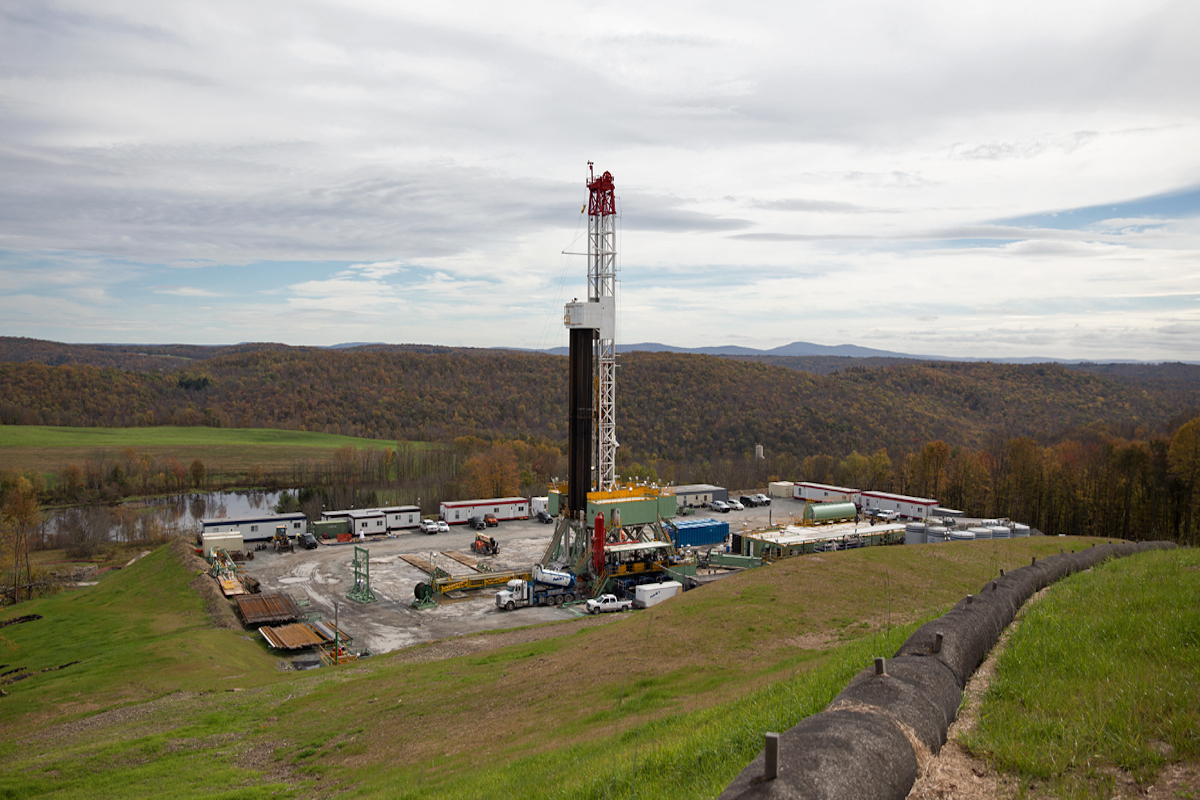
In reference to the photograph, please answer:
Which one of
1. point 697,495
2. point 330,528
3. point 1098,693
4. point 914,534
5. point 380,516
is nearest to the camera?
point 1098,693

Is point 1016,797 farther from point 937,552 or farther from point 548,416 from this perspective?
point 548,416

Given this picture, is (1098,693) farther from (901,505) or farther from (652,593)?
(901,505)

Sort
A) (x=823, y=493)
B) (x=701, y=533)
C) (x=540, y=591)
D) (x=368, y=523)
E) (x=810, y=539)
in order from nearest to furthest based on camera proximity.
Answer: (x=540, y=591), (x=810, y=539), (x=701, y=533), (x=368, y=523), (x=823, y=493)

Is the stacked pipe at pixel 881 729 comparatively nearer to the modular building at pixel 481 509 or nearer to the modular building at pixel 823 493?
the modular building at pixel 481 509

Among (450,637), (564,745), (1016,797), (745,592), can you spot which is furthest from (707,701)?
(450,637)

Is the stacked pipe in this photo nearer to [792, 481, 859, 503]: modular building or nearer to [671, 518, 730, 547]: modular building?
[671, 518, 730, 547]: modular building

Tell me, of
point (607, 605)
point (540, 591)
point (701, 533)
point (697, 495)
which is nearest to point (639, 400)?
point (697, 495)

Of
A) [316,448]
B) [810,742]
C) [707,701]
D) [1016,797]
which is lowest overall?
[316,448]

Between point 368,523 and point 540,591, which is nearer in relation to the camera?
point 540,591
